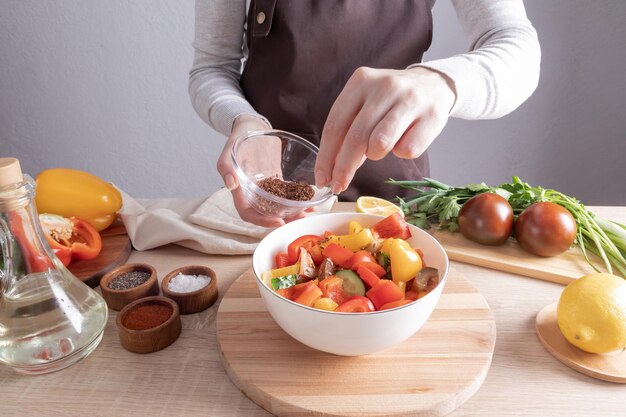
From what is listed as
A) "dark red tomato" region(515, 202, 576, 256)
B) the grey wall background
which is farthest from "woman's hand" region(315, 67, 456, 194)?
the grey wall background

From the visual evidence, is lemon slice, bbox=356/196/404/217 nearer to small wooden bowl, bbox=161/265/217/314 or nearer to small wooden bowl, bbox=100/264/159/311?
small wooden bowl, bbox=161/265/217/314

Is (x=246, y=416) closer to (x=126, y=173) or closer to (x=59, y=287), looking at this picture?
(x=59, y=287)

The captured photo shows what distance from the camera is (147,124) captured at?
2.65 m

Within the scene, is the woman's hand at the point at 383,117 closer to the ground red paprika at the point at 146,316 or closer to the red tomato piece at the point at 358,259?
the red tomato piece at the point at 358,259

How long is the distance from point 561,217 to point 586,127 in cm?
162

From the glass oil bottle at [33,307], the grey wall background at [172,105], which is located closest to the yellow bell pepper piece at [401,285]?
the glass oil bottle at [33,307]

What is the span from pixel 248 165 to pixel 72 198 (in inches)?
18.9

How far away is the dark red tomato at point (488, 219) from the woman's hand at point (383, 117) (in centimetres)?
38

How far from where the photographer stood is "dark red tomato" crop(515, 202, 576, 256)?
119cm

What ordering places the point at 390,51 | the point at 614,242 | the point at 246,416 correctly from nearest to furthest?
the point at 246,416
the point at 614,242
the point at 390,51

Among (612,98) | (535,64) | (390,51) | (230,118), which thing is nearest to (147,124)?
(230,118)

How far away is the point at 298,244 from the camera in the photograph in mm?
1021

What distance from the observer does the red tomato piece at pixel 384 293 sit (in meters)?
0.85

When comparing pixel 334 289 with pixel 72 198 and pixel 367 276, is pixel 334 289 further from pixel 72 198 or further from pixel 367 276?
pixel 72 198
